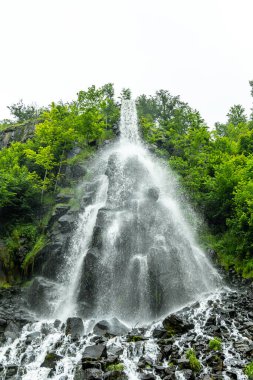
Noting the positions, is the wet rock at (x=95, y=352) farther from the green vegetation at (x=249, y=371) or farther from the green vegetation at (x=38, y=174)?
the green vegetation at (x=38, y=174)

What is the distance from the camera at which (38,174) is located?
122ft

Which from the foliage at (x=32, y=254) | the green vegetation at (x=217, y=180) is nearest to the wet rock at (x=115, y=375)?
Answer: the green vegetation at (x=217, y=180)

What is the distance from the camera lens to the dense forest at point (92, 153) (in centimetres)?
2525

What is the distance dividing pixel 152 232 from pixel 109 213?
3848 mm

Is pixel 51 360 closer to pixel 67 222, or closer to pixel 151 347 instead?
pixel 151 347

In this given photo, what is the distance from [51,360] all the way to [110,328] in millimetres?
3556

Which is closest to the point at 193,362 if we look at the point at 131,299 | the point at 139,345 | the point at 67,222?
the point at 139,345

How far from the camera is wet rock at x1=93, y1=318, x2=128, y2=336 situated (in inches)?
664

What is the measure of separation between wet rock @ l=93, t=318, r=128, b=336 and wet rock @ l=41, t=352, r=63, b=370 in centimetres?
258

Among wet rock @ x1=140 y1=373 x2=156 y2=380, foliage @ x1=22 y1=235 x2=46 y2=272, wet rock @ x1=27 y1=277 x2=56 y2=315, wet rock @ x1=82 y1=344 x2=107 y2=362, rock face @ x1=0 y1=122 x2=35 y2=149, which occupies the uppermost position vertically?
rock face @ x1=0 y1=122 x2=35 y2=149

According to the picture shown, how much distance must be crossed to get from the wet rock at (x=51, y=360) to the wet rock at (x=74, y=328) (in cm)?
185

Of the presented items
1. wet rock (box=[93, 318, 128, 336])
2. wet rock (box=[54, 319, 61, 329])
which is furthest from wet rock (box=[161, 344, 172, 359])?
wet rock (box=[54, 319, 61, 329])

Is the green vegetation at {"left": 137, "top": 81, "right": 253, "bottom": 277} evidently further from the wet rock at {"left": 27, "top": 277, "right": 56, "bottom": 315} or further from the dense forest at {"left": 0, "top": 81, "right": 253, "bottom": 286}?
the wet rock at {"left": 27, "top": 277, "right": 56, "bottom": 315}

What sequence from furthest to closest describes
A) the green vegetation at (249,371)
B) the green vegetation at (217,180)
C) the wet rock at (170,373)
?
the green vegetation at (217,180)
the wet rock at (170,373)
the green vegetation at (249,371)
